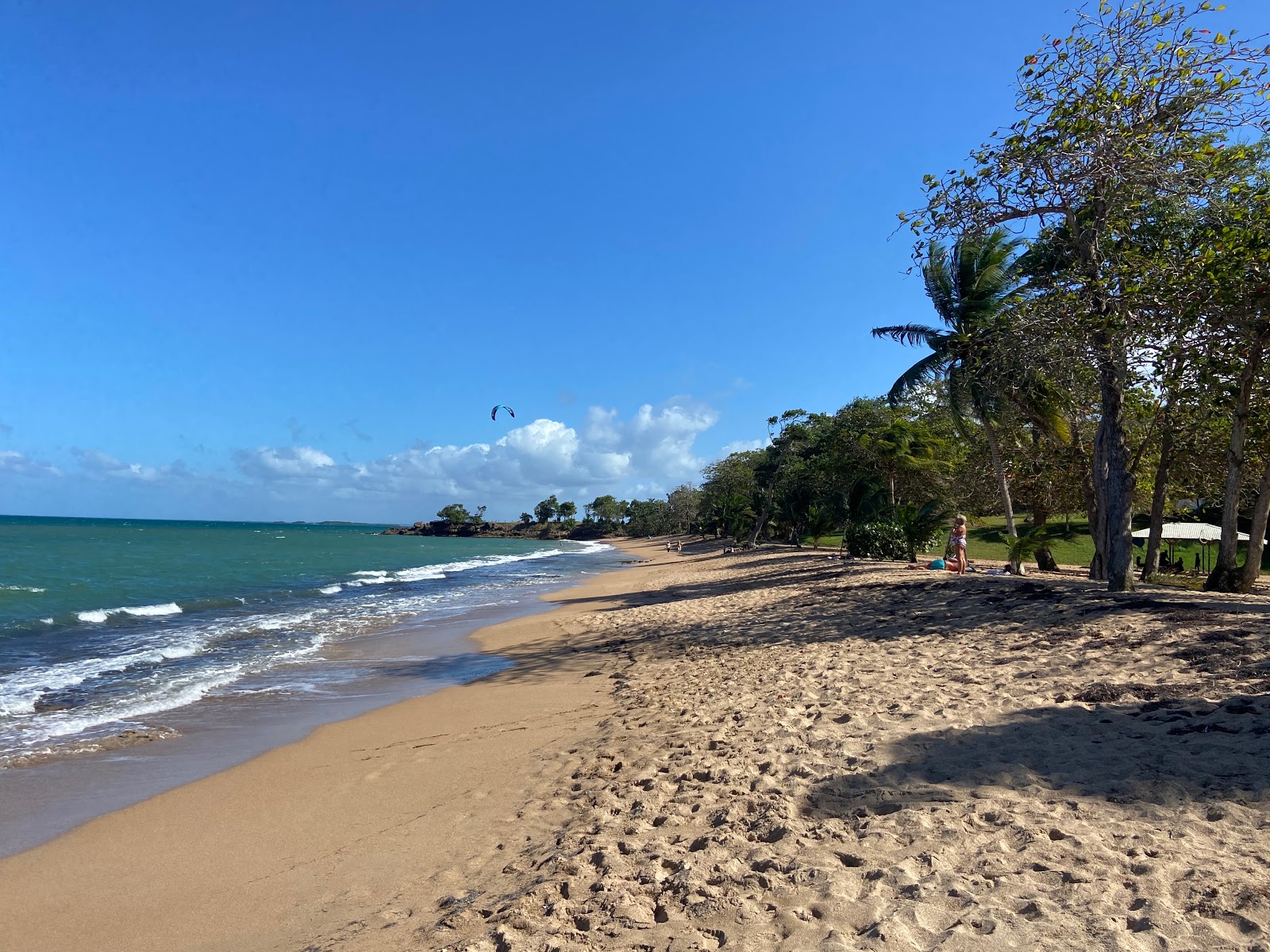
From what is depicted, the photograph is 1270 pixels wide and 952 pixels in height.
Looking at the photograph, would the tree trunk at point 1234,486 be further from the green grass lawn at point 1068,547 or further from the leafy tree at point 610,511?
the leafy tree at point 610,511

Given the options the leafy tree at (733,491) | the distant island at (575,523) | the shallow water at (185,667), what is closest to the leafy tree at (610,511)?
the distant island at (575,523)

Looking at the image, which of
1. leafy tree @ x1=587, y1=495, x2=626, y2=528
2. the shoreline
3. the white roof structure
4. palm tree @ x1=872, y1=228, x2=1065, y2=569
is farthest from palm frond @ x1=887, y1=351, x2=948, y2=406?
leafy tree @ x1=587, y1=495, x2=626, y2=528

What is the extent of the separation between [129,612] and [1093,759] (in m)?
22.9

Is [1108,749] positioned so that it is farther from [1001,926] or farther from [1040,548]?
[1040,548]

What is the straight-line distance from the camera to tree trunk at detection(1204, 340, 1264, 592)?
11.1 metres

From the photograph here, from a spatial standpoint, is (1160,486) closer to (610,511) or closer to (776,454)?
(776,454)

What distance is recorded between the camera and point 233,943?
4090 mm

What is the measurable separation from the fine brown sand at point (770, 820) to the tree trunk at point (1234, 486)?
11.4 feet

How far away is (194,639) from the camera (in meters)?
15.5

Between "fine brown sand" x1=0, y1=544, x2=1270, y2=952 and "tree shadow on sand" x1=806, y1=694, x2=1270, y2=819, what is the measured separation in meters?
0.02

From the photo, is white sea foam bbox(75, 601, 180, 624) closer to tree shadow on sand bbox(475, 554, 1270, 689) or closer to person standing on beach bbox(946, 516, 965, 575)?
tree shadow on sand bbox(475, 554, 1270, 689)

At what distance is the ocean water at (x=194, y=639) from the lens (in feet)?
31.6

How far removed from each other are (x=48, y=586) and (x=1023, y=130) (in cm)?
3202

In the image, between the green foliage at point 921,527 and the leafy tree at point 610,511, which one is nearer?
the green foliage at point 921,527
